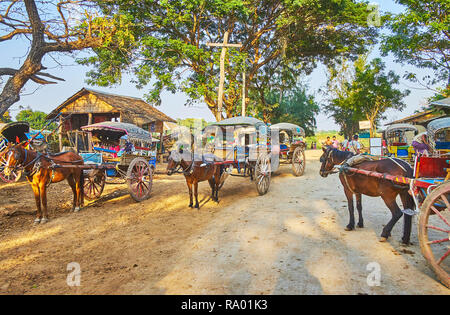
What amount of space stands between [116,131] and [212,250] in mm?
6656

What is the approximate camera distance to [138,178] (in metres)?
8.70

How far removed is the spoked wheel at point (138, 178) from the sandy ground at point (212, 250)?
19.1 inches

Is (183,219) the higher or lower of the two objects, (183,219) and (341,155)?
the lower

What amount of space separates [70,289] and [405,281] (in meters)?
4.48

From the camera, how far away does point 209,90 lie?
58.5 ft

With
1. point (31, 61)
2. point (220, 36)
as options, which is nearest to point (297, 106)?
point (220, 36)

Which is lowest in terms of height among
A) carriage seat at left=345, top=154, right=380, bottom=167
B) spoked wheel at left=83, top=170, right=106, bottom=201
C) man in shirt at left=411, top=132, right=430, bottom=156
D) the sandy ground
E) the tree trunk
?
the sandy ground

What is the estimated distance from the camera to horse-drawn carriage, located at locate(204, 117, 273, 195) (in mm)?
9086

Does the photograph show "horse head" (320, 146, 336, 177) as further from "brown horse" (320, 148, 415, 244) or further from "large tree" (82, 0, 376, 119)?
"large tree" (82, 0, 376, 119)

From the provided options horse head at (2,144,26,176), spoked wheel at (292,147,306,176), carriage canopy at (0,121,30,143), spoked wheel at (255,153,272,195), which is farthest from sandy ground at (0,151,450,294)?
spoked wheel at (292,147,306,176)

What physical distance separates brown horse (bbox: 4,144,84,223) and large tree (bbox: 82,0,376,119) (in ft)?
28.6

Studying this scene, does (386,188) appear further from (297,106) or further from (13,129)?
(297,106)

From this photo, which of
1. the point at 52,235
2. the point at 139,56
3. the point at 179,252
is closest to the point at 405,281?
the point at 179,252
